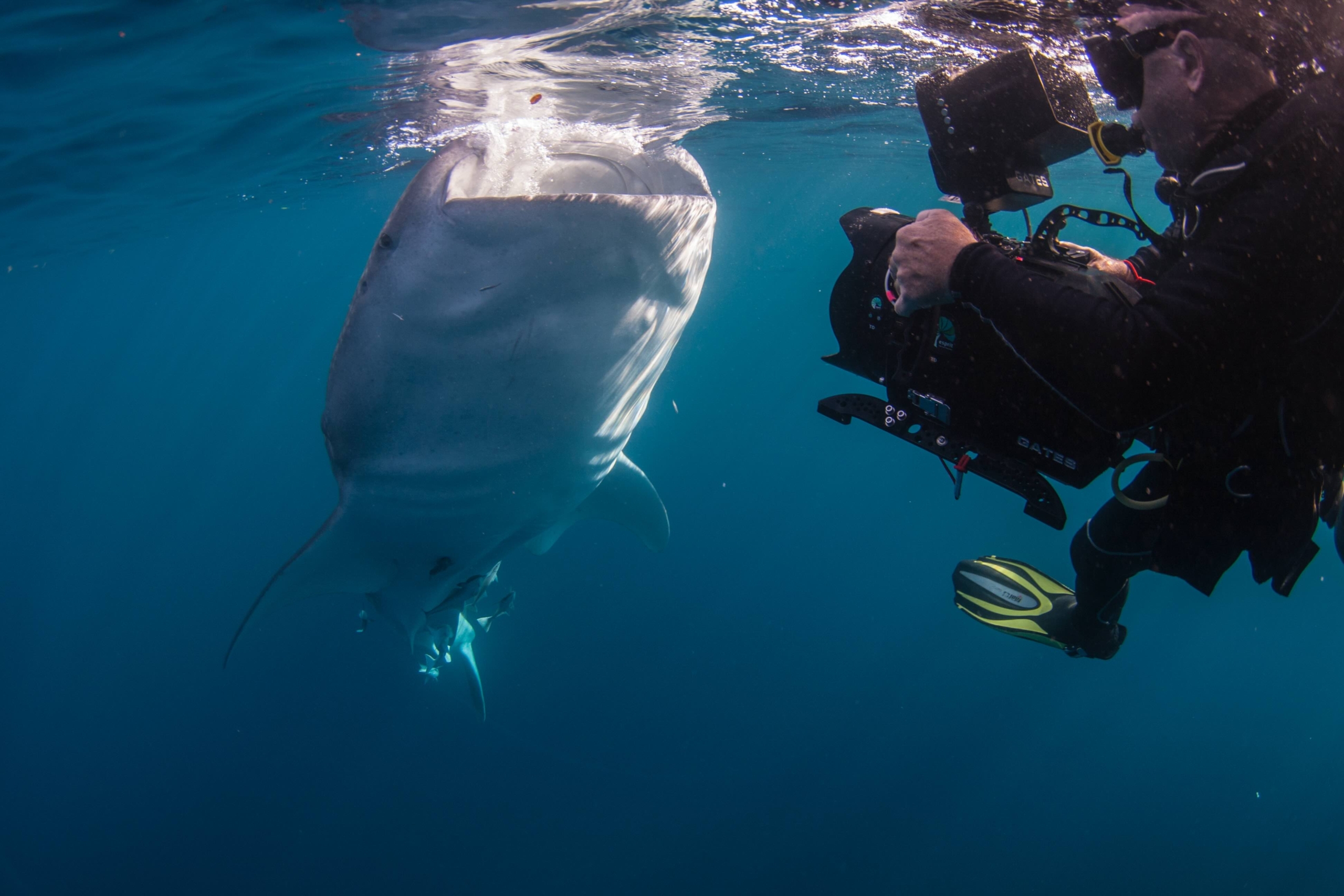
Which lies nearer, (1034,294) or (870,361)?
(1034,294)

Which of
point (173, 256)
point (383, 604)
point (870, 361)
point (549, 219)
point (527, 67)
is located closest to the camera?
point (549, 219)

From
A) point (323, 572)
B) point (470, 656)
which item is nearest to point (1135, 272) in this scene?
point (323, 572)

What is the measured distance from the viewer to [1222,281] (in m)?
1.31

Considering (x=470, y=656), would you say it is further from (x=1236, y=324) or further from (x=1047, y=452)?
(x=1236, y=324)

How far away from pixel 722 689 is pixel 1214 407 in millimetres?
24240

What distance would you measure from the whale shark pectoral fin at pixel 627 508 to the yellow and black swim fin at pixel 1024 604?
91.3 inches

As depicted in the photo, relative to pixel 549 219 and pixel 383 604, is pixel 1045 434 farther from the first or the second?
pixel 383 604

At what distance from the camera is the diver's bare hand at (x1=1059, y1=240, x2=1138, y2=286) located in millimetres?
2264

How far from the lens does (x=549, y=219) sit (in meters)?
1.70

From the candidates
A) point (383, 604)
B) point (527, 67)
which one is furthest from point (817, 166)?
point (383, 604)

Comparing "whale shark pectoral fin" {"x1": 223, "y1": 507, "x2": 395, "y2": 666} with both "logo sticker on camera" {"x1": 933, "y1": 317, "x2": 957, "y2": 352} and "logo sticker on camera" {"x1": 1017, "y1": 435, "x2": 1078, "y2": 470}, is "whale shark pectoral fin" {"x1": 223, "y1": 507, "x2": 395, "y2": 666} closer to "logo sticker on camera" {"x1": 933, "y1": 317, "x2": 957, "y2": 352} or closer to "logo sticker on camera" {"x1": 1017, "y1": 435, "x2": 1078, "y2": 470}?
"logo sticker on camera" {"x1": 933, "y1": 317, "x2": 957, "y2": 352}

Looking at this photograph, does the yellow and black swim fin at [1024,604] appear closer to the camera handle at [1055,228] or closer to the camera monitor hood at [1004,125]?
the camera handle at [1055,228]

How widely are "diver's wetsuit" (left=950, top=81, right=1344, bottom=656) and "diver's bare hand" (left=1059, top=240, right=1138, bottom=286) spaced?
0.71 ft

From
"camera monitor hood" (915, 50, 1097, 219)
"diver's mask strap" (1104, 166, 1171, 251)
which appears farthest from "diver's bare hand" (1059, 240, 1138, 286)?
"camera monitor hood" (915, 50, 1097, 219)
